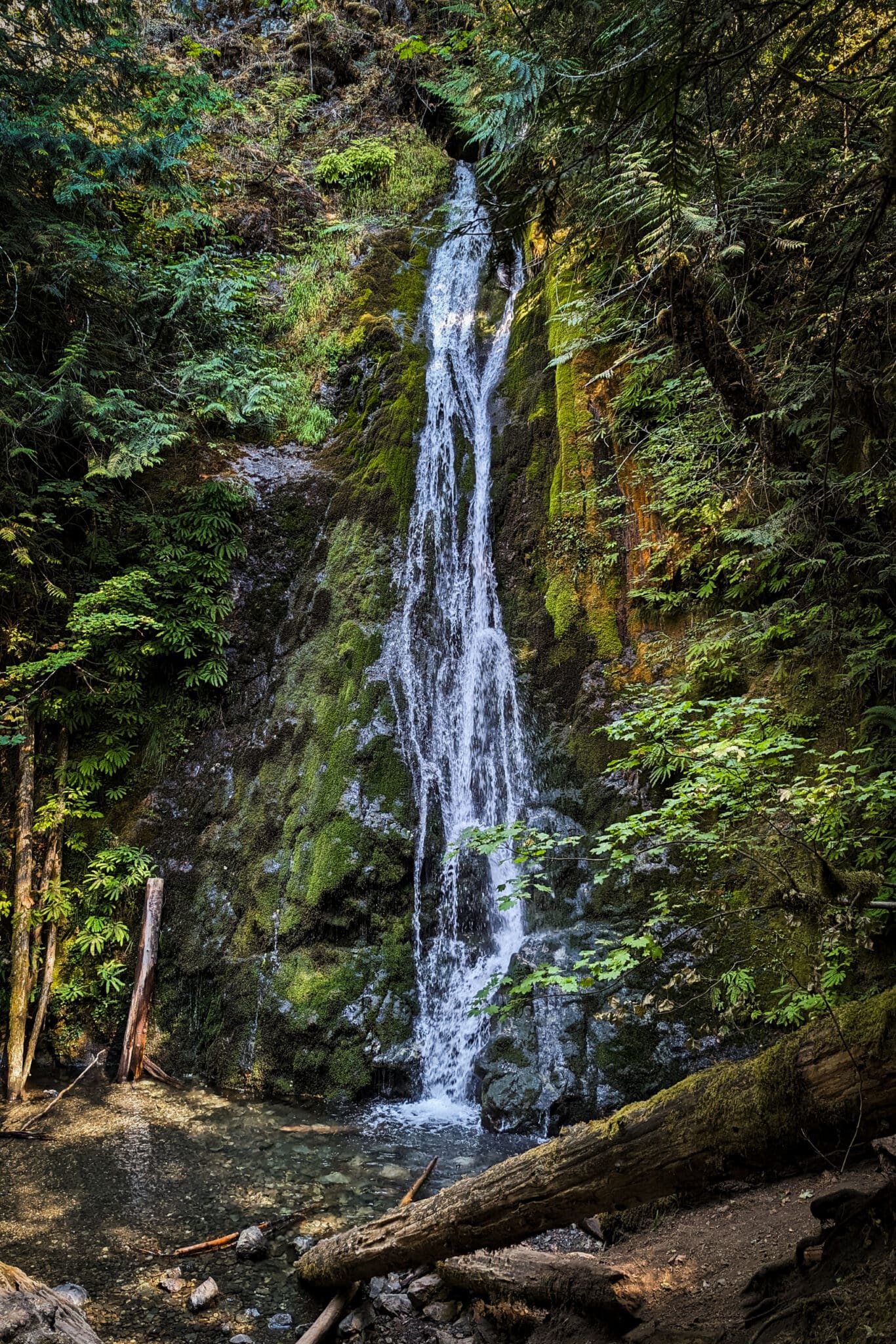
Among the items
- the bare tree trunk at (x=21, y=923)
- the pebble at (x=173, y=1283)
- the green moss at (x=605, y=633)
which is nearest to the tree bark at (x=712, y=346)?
the green moss at (x=605, y=633)

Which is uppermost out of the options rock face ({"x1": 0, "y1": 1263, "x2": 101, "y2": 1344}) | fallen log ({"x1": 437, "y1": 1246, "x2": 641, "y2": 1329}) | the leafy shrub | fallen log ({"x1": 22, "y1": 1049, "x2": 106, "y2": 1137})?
the leafy shrub

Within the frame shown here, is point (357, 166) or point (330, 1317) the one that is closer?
point (330, 1317)

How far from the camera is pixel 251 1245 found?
13.5 ft

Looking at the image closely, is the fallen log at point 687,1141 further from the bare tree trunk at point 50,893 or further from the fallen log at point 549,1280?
the bare tree trunk at point 50,893

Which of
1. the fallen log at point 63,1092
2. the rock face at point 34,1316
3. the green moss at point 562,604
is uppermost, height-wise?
the green moss at point 562,604

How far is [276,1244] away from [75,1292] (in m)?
1.10

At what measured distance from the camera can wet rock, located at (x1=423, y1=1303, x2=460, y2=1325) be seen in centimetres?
334

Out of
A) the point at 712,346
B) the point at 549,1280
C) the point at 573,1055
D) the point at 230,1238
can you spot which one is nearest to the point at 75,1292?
the point at 230,1238

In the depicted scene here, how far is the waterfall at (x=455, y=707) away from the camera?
706 cm

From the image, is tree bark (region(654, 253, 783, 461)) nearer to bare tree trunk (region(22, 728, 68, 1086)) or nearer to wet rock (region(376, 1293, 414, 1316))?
wet rock (region(376, 1293, 414, 1316))

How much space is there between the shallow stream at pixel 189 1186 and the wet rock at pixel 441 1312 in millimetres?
649

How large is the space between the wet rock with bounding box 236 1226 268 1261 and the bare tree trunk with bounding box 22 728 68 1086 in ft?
12.5

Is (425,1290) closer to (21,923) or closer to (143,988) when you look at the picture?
(143,988)

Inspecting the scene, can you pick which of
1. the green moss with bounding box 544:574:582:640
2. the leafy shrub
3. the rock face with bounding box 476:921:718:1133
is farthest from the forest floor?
the leafy shrub
